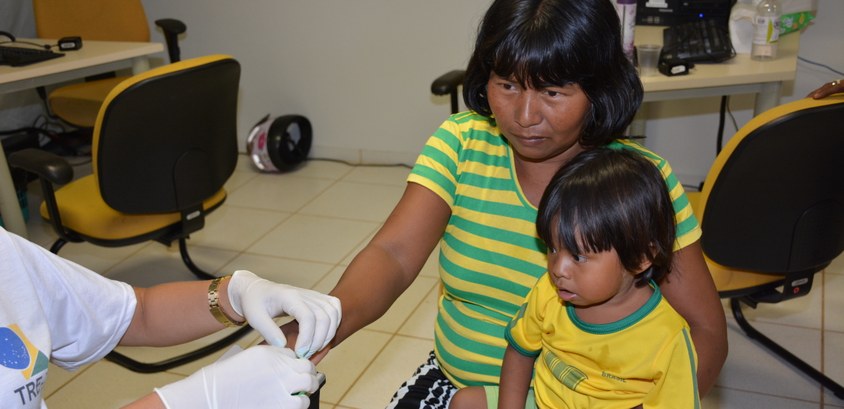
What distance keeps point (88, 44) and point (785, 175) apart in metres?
2.64

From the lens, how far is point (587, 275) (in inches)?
42.1

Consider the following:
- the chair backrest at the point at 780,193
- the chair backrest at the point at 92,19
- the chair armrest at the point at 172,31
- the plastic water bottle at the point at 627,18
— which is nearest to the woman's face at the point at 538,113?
the chair backrest at the point at 780,193

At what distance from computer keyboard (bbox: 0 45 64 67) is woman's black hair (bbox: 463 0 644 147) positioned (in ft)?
6.98

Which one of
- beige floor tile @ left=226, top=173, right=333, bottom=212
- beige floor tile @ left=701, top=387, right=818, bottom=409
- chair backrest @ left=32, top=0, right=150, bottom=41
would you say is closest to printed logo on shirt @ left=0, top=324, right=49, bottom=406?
beige floor tile @ left=701, top=387, right=818, bottom=409

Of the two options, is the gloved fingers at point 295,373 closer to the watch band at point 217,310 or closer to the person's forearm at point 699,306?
the watch band at point 217,310

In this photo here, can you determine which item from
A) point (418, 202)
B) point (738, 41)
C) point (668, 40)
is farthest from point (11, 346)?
point (738, 41)

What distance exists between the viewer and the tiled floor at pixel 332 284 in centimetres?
218

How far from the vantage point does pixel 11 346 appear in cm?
91

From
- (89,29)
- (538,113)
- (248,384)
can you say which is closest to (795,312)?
(538,113)

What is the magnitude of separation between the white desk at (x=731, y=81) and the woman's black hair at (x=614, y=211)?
3.72ft

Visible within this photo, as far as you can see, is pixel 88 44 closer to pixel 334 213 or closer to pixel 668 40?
pixel 334 213

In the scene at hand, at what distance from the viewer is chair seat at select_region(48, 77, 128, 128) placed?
340cm

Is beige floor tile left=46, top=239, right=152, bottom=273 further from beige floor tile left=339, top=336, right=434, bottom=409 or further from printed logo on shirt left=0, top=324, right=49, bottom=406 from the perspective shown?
printed logo on shirt left=0, top=324, right=49, bottom=406

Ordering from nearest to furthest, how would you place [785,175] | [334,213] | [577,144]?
[577,144], [785,175], [334,213]
